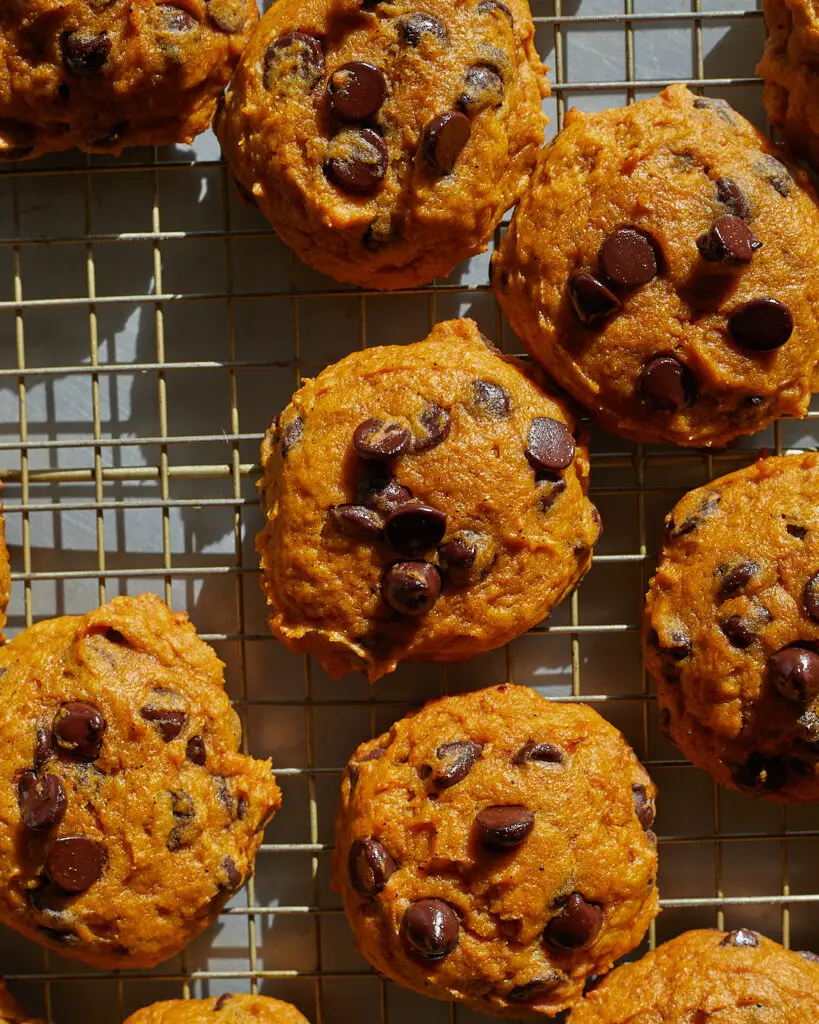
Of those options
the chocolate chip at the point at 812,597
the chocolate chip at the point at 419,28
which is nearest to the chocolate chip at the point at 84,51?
the chocolate chip at the point at 419,28

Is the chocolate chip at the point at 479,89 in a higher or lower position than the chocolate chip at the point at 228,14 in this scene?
lower

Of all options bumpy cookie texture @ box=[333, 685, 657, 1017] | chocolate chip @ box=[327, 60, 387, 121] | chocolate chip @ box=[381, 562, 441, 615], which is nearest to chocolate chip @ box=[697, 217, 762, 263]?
chocolate chip @ box=[327, 60, 387, 121]

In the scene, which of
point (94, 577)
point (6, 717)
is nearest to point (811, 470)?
point (94, 577)

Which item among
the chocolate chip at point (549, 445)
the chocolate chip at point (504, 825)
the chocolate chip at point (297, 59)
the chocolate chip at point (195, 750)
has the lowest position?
the chocolate chip at point (504, 825)

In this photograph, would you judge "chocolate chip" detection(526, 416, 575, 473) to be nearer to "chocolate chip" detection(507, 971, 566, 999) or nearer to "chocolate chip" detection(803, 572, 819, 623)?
"chocolate chip" detection(803, 572, 819, 623)

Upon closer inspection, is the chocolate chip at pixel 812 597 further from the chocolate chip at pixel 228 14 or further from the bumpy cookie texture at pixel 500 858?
the chocolate chip at pixel 228 14

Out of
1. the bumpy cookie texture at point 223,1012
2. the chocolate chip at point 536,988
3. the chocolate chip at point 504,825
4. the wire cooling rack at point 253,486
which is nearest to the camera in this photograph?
the chocolate chip at point 504,825
